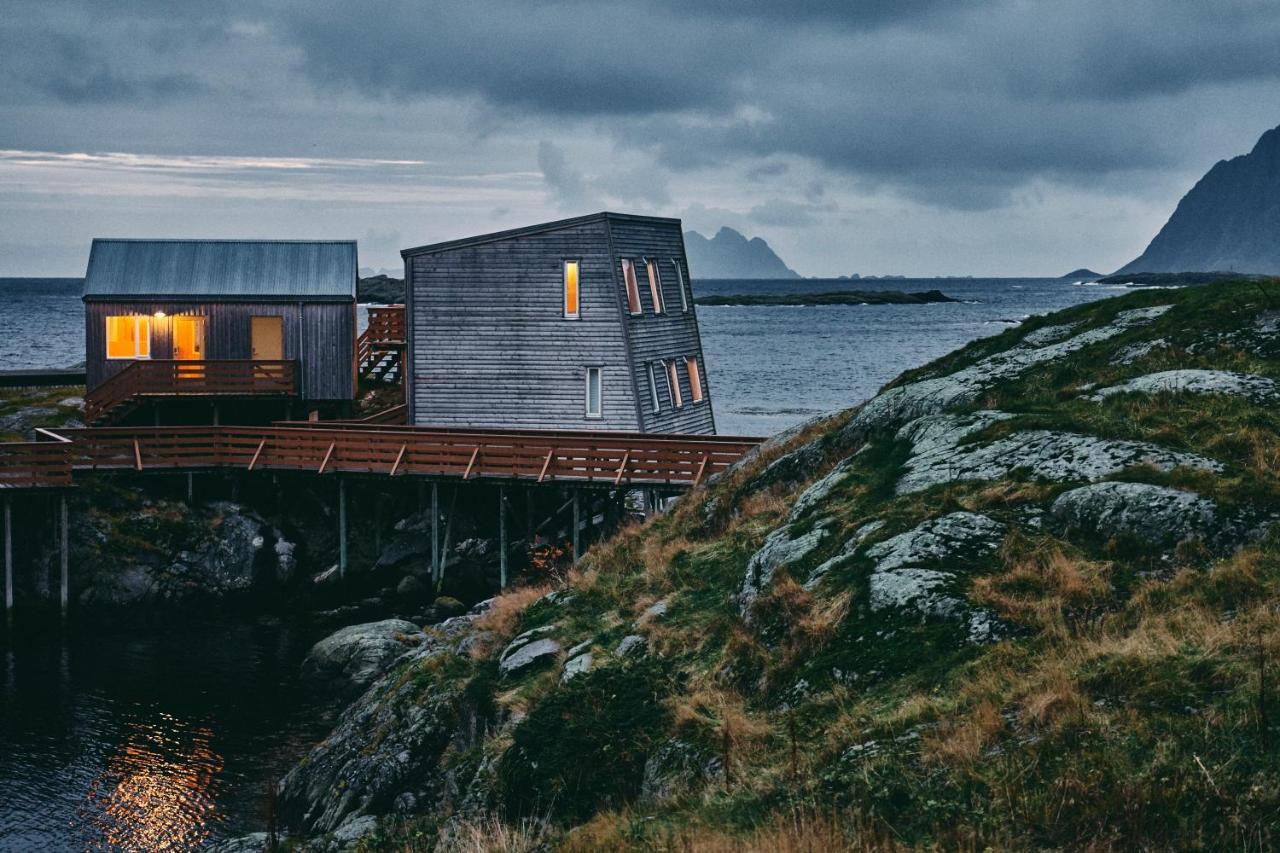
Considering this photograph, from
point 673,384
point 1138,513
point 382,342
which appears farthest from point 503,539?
point 1138,513

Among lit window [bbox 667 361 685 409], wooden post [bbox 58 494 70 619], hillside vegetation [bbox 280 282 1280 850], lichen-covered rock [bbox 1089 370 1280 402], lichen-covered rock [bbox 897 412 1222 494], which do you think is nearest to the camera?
hillside vegetation [bbox 280 282 1280 850]

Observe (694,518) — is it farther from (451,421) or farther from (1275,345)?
(451,421)

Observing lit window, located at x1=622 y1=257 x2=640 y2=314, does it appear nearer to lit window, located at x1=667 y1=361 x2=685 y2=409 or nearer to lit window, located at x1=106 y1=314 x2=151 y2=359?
lit window, located at x1=667 y1=361 x2=685 y2=409

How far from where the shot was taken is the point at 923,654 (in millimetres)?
12055

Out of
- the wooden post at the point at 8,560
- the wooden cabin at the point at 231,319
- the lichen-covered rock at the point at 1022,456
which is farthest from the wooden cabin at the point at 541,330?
the lichen-covered rock at the point at 1022,456

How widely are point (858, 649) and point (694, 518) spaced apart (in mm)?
9466

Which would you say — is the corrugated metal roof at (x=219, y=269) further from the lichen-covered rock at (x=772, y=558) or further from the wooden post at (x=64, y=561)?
the lichen-covered rock at (x=772, y=558)

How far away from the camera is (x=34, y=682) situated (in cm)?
2772

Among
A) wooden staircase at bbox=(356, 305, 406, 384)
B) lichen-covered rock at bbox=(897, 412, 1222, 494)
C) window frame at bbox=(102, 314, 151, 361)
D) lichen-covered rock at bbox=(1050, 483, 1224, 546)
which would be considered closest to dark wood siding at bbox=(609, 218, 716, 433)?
wooden staircase at bbox=(356, 305, 406, 384)

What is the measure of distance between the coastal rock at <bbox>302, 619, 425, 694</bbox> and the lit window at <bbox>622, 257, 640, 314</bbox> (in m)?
14.6

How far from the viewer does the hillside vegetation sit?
9.11 metres

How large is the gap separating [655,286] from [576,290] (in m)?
3.18

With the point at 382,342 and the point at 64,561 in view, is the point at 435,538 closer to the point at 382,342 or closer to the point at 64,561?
the point at 64,561

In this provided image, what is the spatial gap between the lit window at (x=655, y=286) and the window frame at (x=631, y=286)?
1.07 m
